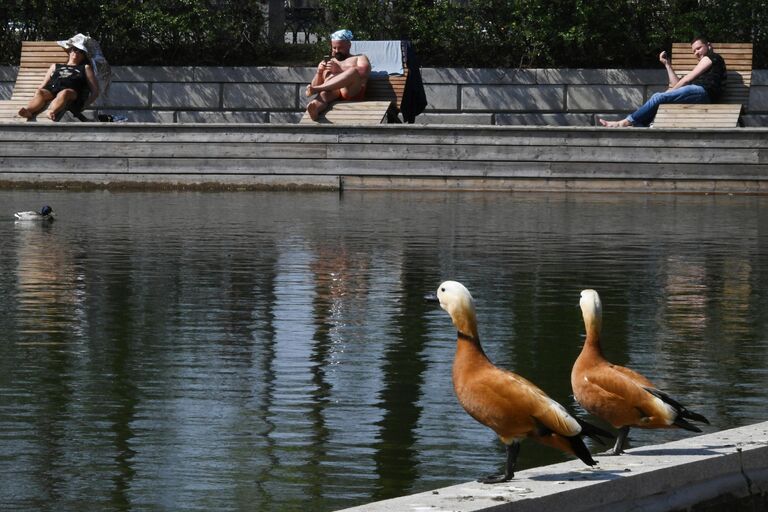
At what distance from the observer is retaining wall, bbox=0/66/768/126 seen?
28.8 meters

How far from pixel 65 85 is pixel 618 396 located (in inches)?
805

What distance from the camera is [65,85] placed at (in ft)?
84.4

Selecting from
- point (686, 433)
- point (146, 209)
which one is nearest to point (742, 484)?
point (686, 433)

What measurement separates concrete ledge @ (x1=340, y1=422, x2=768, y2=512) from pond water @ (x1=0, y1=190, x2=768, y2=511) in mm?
1025

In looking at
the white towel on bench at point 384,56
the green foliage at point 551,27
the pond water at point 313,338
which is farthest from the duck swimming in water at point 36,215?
the green foliage at point 551,27

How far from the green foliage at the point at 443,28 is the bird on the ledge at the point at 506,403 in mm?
23404

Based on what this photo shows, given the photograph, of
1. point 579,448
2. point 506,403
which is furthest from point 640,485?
point 506,403

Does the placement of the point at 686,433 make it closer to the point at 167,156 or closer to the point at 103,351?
the point at 103,351

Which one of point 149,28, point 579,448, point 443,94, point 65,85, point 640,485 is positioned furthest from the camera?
point 149,28

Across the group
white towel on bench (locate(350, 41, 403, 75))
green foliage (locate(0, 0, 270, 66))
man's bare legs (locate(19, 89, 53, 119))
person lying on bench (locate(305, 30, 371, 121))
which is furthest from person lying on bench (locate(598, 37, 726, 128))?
green foliage (locate(0, 0, 270, 66))

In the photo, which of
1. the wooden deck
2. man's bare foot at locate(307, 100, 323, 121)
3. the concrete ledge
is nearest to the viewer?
the concrete ledge

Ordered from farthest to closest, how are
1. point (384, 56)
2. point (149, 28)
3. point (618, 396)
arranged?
point (149, 28) < point (384, 56) < point (618, 396)

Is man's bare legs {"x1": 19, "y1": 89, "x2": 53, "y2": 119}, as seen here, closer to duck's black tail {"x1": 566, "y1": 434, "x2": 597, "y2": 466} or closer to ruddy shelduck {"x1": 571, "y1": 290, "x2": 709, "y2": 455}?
ruddy shelduck {"x1": 571, "y1": 290, "x2": 709, "y2": 455}

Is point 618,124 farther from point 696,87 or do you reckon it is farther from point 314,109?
point 314,109
